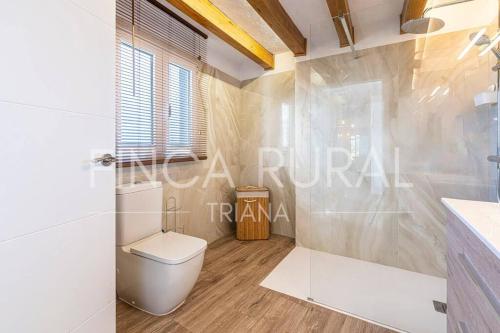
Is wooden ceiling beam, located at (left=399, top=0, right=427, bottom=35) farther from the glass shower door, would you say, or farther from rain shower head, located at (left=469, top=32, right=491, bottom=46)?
rain shower head, located at (left=469, top=32, right=491, bottom=46)

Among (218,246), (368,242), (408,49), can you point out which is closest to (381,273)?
(368,242)

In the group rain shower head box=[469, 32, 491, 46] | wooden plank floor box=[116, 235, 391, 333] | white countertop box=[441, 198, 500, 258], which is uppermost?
rain shower head box=[469, 32, 491, 46]

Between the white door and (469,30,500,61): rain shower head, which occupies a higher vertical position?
(469,30,500,61): rain shower head

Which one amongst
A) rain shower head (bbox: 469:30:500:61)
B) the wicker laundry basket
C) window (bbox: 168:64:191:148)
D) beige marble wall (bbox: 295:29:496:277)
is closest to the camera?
rain shower head (bbox: 469:30:500:61)

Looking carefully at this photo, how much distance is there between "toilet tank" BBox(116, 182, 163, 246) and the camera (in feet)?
5.47

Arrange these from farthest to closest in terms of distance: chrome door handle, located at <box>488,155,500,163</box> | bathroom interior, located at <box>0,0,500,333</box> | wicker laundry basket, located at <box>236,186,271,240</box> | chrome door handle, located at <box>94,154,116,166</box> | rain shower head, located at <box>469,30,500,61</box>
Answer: wicker laundry basket, located at <box>236,186,271,240</box> < chrome door handle, located at <box>488,155,500,163</box> < rain shower head, located at <box>469,30,500,61</box> < chrome door handle, located at <box>94,154,116,166</box> < bathroom interior, located at <box>0,0,500,333</box>

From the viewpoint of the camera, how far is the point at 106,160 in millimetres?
1151

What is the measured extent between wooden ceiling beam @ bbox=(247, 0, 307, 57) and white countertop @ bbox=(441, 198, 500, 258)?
184cm

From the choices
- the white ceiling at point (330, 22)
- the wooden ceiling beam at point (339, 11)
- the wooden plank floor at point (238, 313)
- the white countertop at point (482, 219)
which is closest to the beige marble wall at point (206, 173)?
the white ceiling at point (330, 22)

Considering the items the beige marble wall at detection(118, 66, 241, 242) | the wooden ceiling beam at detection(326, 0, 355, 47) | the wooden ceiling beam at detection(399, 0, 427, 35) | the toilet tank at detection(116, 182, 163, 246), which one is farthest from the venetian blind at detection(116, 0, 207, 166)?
the wooden ceiling beam at detection(399, 0, 427, 35)

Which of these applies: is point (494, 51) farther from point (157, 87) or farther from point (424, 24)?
point (157, 87)

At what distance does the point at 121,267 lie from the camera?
1.69 metres

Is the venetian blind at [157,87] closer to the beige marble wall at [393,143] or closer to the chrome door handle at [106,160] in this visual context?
the chrome door handle at [106,160]

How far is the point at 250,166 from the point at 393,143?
1.72 meters
